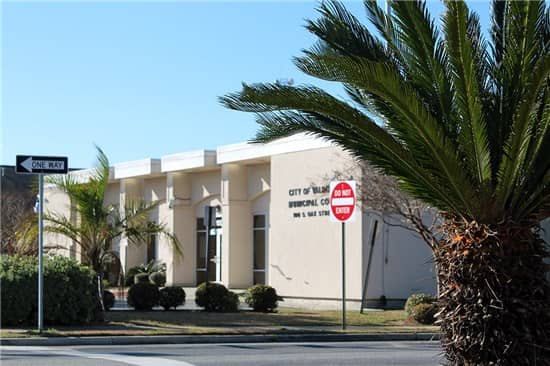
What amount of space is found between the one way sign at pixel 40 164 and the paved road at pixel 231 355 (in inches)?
145

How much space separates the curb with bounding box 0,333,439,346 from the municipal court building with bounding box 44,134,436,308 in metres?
7.68

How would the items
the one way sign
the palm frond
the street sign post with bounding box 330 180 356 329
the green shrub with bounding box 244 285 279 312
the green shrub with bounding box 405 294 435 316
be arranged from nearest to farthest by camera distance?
1. the palm frond
2. the one way sign
3. the street sign post with bounding box 330 180 356 329
4. the green shrub with bounding box 405 294 435 316
5. the green shrub with bounding box 244 285 279 312

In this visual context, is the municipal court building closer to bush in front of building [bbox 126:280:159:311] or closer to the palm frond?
bush in front of building [bbox 126:280:159:311]

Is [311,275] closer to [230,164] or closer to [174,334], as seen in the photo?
[230,164]

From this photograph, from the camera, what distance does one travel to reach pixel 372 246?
29250mm

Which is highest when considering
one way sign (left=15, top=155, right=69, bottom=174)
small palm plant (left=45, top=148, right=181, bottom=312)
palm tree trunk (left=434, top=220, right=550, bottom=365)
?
one way sign (left=15, top=155, right=69, bottom=174)

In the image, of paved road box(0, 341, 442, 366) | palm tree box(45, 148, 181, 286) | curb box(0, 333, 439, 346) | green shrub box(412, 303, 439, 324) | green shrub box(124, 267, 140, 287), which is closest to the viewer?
paved road box(0, 341, 442, 366)

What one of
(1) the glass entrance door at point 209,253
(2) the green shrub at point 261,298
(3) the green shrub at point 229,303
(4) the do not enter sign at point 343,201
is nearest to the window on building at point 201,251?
→ (1) the glass entrance door at point 209,253

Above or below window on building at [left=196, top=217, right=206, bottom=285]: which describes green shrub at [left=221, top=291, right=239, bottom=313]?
below

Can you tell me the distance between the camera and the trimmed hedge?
2056cm

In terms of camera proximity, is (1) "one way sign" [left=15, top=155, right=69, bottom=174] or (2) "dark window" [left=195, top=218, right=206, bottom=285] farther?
(2) "dark window" [left=195, top=218, right=206, bottom=285]

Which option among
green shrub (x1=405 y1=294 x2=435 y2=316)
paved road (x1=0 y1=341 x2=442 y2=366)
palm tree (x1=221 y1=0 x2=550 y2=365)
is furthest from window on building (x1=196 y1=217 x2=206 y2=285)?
palm tree (x1=221 y1=0 x2=550 y2=365)

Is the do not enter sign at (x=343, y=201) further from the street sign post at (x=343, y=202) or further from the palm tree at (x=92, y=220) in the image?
the palm tree at (x=92, y=220)

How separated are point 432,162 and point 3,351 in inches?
361
